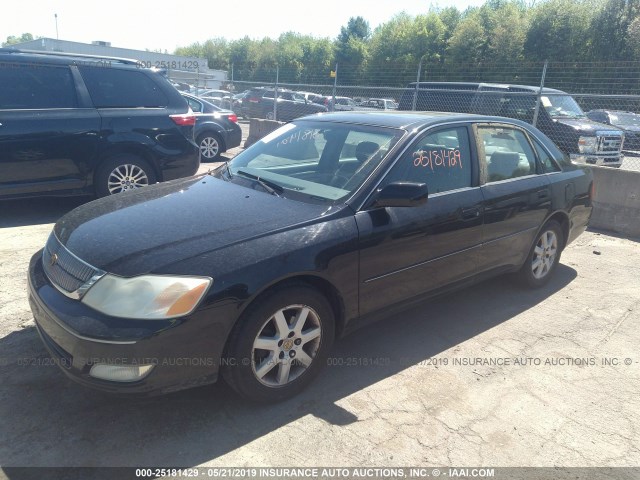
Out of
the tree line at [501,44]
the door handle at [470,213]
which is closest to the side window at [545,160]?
the door handle at [470,213]

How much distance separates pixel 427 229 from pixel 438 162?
0.57m

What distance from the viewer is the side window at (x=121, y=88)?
5.96 meters

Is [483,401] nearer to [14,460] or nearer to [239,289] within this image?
[239,289]

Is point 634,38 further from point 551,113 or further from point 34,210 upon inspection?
point 34,210

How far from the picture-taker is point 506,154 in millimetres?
4242

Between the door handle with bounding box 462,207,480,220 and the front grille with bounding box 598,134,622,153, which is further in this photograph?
the front grille with bounding box 598,134,622,153

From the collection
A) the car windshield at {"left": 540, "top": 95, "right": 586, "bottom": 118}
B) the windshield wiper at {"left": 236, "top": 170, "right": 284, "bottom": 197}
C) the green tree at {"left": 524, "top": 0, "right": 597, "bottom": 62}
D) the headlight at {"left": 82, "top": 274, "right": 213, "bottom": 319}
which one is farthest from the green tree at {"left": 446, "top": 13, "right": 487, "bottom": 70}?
the headlight at {"left": 82, "top": 274, "right": 213, "bottom": 319}

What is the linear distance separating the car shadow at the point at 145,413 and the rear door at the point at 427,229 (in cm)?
47

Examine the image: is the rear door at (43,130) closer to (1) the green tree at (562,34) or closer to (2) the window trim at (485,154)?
(2) the window trim at (485,154)

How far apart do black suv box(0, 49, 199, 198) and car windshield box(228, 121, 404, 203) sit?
8.72 feet

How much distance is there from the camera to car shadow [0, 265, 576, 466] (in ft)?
7.92

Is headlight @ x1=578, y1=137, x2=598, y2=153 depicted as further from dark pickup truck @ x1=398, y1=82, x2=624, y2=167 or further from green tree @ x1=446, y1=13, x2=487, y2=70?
green tree @ x1=446, y1=13, x2=487, y2=70

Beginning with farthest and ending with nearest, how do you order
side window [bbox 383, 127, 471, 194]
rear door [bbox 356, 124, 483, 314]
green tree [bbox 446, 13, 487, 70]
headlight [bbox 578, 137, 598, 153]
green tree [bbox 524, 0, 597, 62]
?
green tree [bbox 446, 13, 487, 70] < green tree [bbox 524, 0, 597, 62] < headlight [bbox 578, 137, 598, 153] < side window [bbox 383, 127, 471, 194] < rear door [bbox 356, 124, 483, 314]

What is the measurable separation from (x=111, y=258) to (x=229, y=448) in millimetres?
1126
